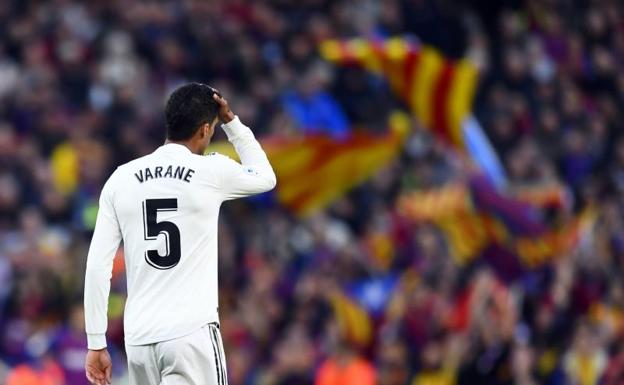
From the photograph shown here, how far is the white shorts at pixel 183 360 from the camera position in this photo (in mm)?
6914

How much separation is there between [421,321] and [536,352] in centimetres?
109

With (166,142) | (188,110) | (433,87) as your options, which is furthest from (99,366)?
(433,87)

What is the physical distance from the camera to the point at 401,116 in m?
18.0

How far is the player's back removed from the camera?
6.91 metres

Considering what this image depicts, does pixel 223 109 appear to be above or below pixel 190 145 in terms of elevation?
above

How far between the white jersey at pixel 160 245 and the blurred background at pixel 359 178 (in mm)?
5447

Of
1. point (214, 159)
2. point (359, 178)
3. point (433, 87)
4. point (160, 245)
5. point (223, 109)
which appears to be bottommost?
point (359, 178)

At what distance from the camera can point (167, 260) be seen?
6.91 metres

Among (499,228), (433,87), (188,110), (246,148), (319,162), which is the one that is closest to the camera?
(188,110)

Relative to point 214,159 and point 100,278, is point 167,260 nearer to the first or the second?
point 100,278

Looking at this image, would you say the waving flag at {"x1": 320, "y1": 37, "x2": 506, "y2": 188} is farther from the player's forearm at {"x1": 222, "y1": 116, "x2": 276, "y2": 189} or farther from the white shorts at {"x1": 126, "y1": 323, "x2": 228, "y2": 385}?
the white shorts at {"x1": 126, "y1": 323, "x2": 228, "y2": 385}

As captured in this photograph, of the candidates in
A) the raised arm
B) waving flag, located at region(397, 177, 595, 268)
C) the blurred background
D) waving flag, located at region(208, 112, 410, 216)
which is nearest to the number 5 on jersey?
the raised arm

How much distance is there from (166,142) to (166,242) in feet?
1.50

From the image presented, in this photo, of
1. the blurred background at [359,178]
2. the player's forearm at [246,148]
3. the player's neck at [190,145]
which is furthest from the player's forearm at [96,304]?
the blurred background at [359,178]
